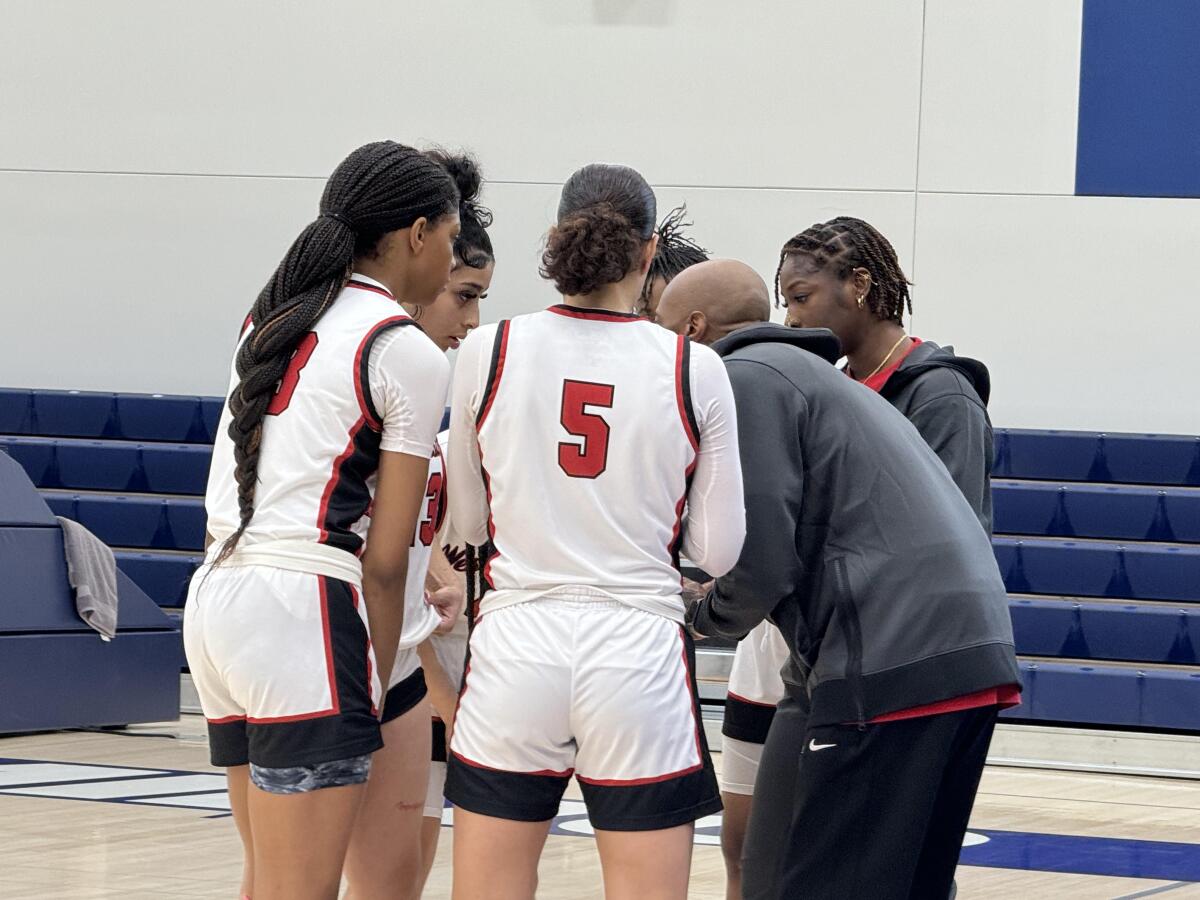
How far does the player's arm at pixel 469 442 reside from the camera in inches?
90.2

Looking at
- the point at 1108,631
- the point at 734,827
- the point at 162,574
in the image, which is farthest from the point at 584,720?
the point at 162,574

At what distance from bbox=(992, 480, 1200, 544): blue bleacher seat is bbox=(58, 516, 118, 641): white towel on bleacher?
4.25 meters

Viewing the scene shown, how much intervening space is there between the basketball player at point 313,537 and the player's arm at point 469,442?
0.04 m

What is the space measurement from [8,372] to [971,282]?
19.0 feet

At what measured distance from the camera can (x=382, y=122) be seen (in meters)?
10.1

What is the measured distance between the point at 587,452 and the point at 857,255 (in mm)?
850

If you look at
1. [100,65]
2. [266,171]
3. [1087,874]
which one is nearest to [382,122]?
[266,171]

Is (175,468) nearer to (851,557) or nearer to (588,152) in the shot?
(588,152)

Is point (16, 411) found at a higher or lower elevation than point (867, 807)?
lower

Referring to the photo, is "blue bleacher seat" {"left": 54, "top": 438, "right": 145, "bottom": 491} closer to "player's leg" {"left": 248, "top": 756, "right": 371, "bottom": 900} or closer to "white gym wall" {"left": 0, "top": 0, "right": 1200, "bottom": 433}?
"white gym wall" {"left": 0, "top": 0, "right": 1200, "bottom": 433}

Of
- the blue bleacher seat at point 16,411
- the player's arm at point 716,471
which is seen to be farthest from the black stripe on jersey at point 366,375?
the blue bleacher seat at point 16,411

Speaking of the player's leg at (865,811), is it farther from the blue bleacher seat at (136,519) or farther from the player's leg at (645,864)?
the blue bleacher seat at (136,519)

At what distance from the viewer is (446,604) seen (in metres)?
3.10

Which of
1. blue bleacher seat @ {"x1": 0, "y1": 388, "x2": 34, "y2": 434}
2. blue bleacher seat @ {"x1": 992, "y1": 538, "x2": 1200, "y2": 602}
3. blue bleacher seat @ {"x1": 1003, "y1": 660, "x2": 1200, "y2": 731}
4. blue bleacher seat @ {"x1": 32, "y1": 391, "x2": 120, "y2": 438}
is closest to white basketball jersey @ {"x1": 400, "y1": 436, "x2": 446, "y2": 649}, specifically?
blue bleacher seat @ {"x1": 1003, "y1": 660, "x2": 1200, "y2": 731}
